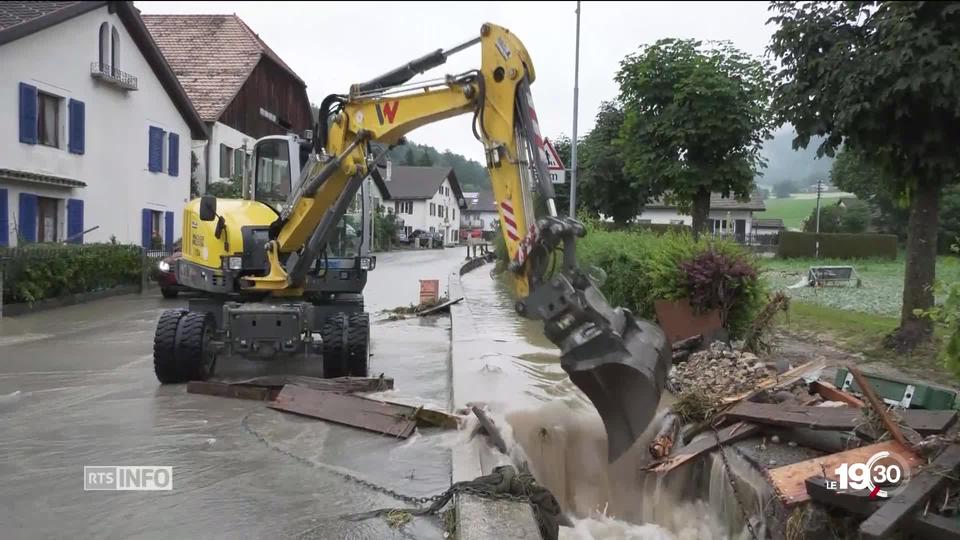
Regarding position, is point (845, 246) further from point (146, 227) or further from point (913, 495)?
point (913, 495)

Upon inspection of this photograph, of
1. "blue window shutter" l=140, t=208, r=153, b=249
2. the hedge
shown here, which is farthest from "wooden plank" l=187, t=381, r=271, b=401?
the hedge

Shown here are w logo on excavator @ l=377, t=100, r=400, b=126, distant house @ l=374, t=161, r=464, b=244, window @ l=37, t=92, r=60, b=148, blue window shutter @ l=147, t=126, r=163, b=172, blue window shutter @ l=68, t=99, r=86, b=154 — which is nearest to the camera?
w logo on excavator @ l=377, t=100, r=400, b=126

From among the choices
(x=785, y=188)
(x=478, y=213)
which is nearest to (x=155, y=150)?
(x=785, y=188)

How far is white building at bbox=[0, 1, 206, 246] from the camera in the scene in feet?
64.3

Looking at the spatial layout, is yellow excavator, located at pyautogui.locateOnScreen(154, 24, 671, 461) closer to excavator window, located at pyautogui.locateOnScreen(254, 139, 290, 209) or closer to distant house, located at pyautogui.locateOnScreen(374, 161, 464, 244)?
excavator window, located at pyautogui.locateOnScreen(254, 139, 290, 209)

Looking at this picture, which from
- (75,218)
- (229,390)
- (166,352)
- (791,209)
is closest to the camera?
(229,390)

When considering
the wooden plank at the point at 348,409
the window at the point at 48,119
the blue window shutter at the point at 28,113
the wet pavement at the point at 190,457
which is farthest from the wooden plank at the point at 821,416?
the window at the point at 48,119

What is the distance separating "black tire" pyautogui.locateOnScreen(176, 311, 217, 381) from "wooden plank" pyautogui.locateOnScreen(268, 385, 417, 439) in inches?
53.1

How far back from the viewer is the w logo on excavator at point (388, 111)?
25.1ft

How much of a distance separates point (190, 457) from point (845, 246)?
118 ft

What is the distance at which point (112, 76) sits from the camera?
23.1 m

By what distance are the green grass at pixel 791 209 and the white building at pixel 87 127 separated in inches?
1669

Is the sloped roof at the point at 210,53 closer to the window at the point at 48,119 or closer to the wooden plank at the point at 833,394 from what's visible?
the window at the point at 48,119

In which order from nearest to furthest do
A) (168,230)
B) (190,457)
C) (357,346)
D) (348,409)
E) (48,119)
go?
(190,457) → (348,409) → (357,346) → (48,119) → (168,230)
